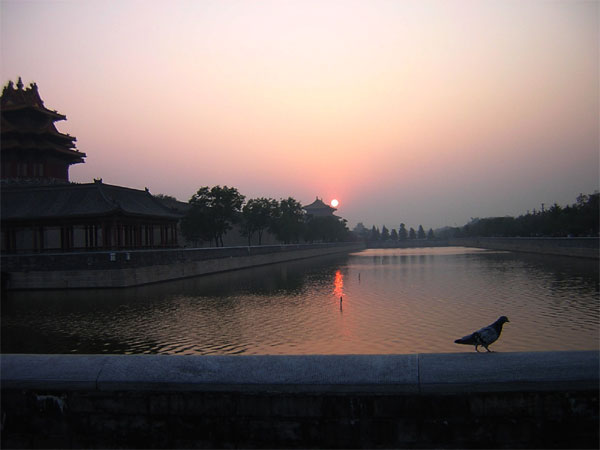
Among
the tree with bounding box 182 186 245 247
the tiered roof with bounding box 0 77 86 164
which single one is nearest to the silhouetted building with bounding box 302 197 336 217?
the tree with bounding box 182 186 245 247

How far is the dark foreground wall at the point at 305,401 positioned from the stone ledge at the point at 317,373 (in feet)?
0.03

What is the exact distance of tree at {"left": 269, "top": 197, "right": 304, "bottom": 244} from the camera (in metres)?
75.6

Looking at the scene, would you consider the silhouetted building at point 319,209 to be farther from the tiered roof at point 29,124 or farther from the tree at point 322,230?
the tiered roof at point 29,124

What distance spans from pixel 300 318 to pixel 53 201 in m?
26.8

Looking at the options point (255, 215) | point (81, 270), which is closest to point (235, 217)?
point (255, 215)

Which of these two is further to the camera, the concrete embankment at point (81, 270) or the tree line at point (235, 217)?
the tree line at point (235, 217)

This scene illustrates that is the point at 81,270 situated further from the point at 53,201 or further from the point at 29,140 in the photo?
the point at 29,140

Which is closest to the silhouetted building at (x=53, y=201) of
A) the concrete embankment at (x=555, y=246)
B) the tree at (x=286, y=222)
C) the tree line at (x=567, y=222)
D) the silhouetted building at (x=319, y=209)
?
the tree at (x=286, y=222)

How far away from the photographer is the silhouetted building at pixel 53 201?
36.1 meters

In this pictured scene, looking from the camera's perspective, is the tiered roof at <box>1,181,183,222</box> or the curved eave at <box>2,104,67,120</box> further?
the curved eave at <box>2,104,67,120</box>

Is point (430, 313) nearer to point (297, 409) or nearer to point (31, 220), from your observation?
point (297, 409)

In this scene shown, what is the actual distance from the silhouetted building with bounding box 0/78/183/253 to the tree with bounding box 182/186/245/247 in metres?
6.89

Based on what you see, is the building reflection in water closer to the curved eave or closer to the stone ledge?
the stone ledge

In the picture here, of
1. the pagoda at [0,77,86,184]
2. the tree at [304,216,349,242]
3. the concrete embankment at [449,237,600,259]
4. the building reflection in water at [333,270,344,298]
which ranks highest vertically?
the pagoda at [0,77,86,184]
